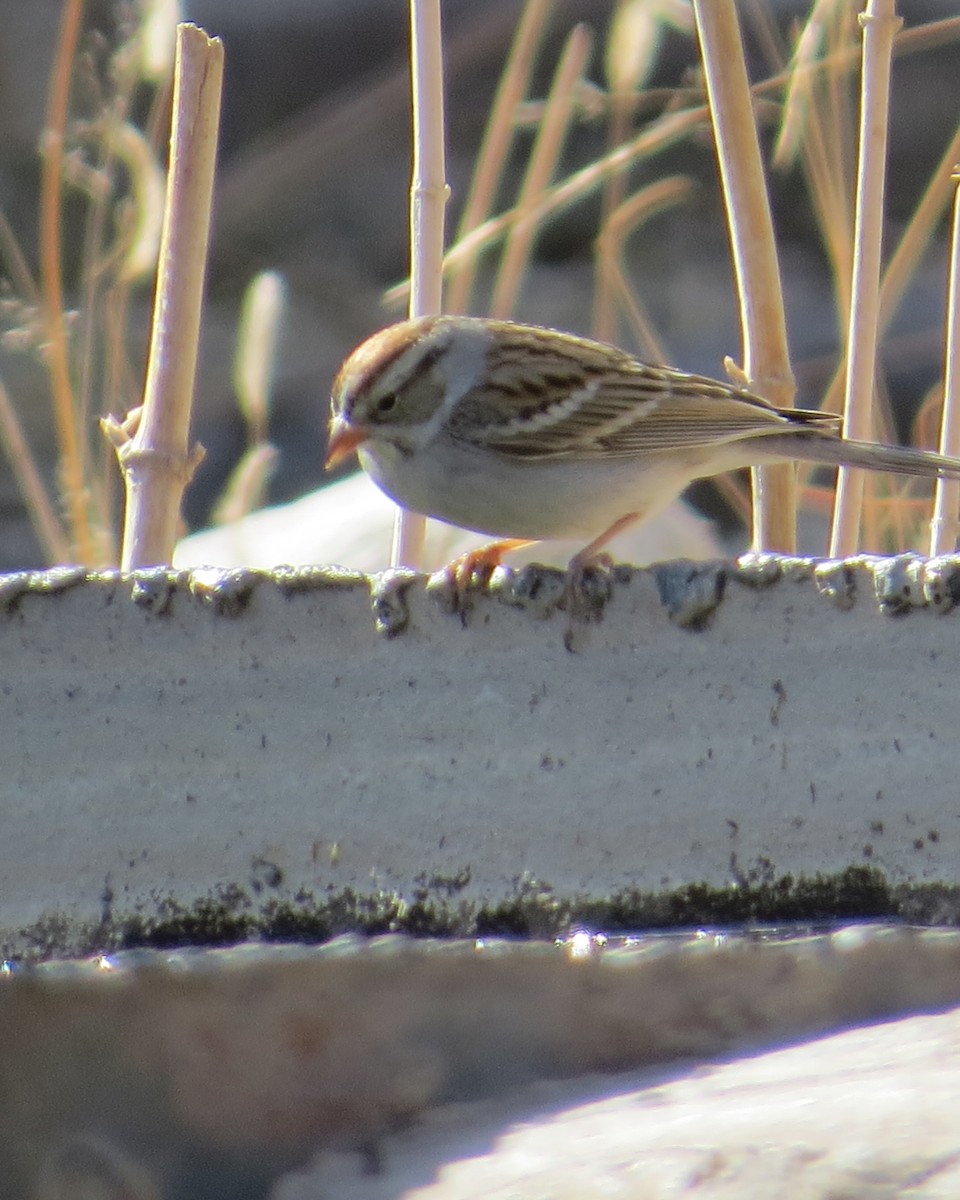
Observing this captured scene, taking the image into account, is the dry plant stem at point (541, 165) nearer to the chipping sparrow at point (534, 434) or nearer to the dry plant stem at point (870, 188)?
the chipping sparrow at point (534, 434)

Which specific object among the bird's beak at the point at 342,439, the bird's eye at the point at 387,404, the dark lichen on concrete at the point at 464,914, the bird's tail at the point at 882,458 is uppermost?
the bird's eye at the point at 387,404

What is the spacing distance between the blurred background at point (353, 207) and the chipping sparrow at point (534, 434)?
1.71m

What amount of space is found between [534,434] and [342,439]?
8.2 inches

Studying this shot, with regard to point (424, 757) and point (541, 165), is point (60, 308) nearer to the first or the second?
point (541, 165)

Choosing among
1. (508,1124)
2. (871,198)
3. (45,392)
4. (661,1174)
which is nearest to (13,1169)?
(508,1124)

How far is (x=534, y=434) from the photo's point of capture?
1.88 metres

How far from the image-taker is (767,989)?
1113 mm

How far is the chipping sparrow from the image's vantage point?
5.85 ft

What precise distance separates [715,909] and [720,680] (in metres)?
0.14

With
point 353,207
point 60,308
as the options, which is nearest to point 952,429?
point 60,308

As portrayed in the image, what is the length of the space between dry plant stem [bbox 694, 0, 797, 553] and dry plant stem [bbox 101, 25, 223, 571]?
42 centimetres

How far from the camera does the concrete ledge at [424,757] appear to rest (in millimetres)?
1144

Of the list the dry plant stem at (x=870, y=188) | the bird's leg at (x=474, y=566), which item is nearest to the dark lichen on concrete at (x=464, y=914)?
the bird's leg at (x=474, y=566)

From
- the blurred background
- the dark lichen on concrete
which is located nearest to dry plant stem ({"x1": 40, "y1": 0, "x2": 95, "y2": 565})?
the dark lichen on concrete
